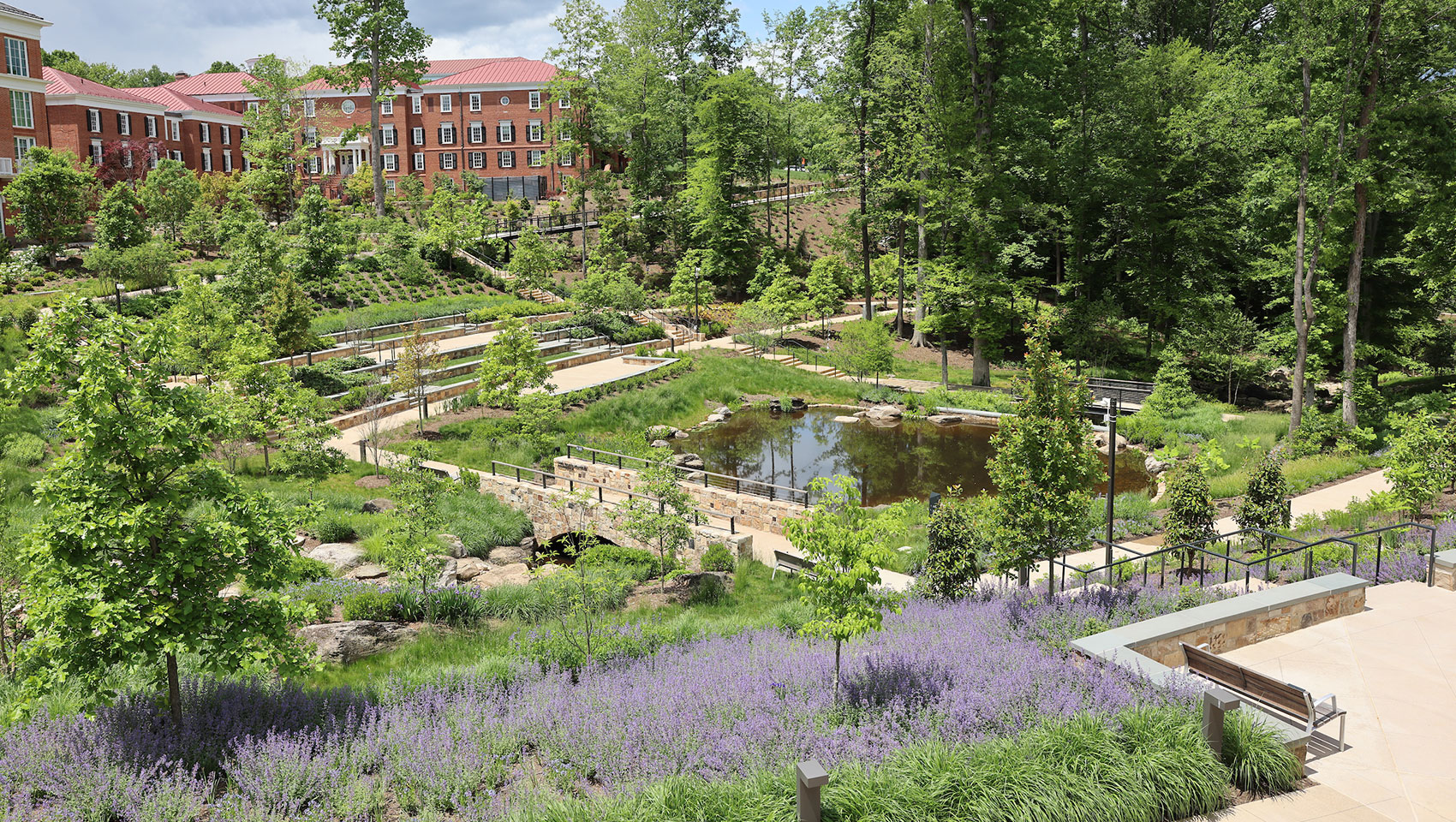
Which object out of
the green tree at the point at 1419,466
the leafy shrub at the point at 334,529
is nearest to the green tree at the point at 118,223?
the leafy shrub at the point at 334,529

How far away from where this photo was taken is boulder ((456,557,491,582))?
55.5ft

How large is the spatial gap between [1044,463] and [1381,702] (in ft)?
14.4

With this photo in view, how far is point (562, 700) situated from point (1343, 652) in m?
9.38

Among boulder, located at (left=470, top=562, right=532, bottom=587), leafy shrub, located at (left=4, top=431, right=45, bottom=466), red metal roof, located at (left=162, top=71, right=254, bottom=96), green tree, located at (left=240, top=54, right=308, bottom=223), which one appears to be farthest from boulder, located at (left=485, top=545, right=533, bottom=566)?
red metal roof, located at (left=162, top=71, right=254, bottom=96)

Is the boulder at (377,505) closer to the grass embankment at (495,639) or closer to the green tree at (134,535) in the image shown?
the grass embankment at (495,639)

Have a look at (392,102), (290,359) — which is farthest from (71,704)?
(392,102)

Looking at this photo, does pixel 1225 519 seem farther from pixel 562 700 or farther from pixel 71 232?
pixel 71 232

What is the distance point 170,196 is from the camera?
43750mm

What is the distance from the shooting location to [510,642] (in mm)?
11305

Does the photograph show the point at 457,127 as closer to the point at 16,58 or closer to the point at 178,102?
the point at 178,102

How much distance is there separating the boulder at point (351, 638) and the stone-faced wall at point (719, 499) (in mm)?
8336

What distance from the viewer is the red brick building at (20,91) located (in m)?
41.3

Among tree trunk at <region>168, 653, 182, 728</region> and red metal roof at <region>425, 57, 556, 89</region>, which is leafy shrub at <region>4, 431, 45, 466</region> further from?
red metal roof at <region>425, 57, 556, 89</region>

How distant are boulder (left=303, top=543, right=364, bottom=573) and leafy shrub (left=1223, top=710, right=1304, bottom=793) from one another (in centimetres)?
1418
